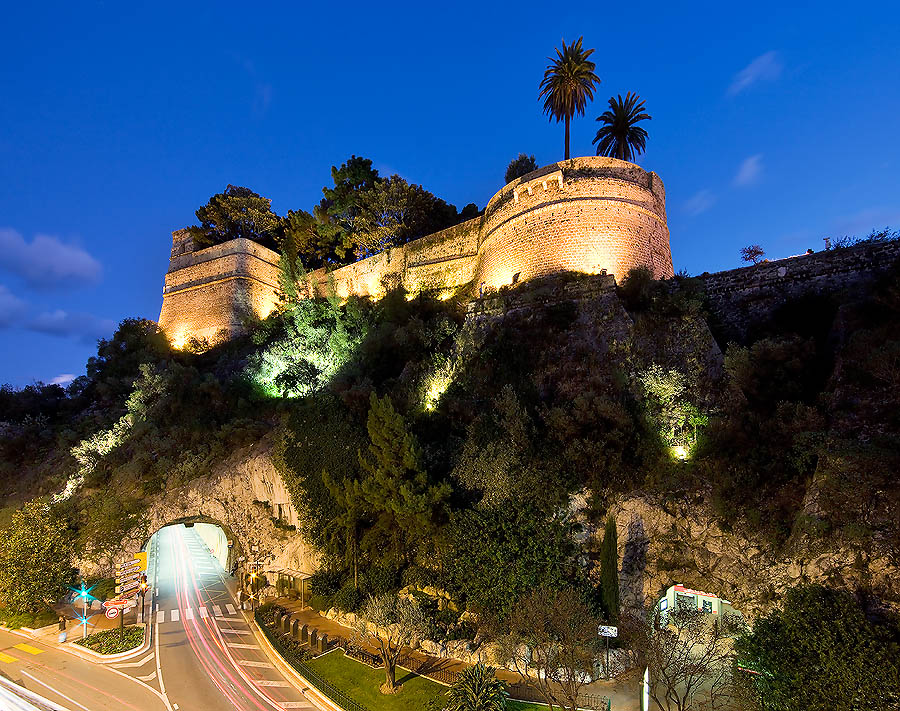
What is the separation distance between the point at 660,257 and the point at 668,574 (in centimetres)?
1955

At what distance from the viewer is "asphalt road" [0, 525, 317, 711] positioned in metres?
14.9

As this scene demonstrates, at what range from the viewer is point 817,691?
33.1 ft

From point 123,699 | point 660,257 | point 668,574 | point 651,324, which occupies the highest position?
point 660,257

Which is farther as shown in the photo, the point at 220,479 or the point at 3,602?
the point at 220,479

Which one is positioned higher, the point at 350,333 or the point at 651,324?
the point at 350,333

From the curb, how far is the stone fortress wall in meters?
22.2

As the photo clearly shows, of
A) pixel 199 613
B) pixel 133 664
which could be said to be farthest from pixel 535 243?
pixel 133 664

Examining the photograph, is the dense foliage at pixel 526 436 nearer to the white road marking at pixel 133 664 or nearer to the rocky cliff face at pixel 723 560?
the rocky cliff face at pixel 723 560

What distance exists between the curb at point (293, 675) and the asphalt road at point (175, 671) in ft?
0.68

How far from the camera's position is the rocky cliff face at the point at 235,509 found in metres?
24.0

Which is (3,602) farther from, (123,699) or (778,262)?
(778,262)

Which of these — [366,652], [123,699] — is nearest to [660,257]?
[366,652]

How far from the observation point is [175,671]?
16906mm

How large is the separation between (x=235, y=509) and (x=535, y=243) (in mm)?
23444
